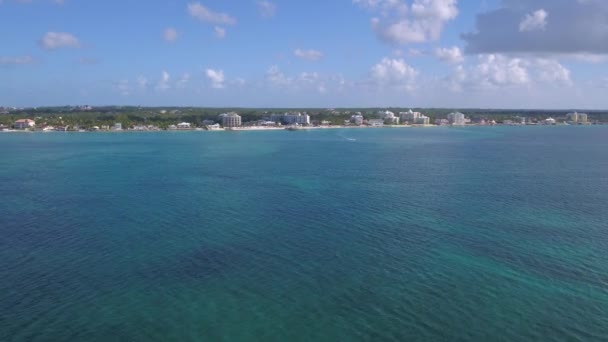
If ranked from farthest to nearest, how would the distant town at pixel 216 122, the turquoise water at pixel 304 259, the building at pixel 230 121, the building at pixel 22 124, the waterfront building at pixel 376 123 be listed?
the waterfront building at pixel 376 123, the building at pixel 230 121, the distant town at pixel 216 122, the building at pixel 22 124, the turquoise water at pixel 304 259

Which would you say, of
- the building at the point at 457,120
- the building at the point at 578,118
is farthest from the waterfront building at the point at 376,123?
the building at the point at 578,118

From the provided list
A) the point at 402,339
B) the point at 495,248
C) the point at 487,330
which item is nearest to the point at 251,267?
the point at 402,339

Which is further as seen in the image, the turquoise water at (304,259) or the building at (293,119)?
the building at (293,119)

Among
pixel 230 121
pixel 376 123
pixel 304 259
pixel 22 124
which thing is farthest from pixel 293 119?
pixel 304 259

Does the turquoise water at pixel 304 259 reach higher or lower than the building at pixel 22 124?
lower

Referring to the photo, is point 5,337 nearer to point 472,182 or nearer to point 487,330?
point 487,330

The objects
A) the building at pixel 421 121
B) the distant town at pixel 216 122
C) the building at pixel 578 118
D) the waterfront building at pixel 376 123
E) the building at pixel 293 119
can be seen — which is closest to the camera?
the distant town at pixel 216 122

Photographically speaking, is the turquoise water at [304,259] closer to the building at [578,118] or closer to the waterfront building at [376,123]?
the waterfront building at [376,123]

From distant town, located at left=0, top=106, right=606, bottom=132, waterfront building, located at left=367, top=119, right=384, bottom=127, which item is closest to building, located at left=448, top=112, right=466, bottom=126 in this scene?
distant town, located at left=0, top=106, right=606, bottom=132

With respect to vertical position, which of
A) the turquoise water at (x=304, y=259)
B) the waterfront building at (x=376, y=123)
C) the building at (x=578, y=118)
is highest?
the building at (x=578, y=118)
